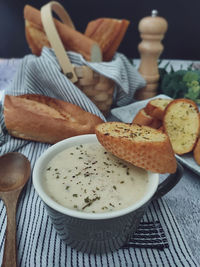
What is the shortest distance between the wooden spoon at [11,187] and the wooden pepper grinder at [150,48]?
0.96 meters

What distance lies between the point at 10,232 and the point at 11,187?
0.71 feet

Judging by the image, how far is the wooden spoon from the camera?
0.74 m

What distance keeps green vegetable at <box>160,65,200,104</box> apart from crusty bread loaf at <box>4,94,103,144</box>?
0.56 meters

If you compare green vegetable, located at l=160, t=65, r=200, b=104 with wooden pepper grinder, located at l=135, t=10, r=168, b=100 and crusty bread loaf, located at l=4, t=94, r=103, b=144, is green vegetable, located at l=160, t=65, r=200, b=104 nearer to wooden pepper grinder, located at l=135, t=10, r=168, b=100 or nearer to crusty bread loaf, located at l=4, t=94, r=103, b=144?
wooden pepper grinder, located at l=135, t=10, r=168, b=100

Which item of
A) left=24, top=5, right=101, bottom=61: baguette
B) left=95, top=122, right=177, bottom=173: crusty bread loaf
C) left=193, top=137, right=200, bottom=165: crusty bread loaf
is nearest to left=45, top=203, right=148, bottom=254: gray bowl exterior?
left=95, top=122, right=177, bottom=173: crusty bread loaf

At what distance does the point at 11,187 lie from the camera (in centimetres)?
98

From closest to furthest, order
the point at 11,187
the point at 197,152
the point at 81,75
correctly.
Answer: the point at 11,187 → the point at 197,152 → the point at 81,75

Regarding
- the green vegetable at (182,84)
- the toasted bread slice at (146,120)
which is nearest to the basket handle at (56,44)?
the toasted bread slice at (146,120)

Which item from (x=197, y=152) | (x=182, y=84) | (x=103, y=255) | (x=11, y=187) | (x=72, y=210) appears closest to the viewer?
(x=72, y=210)

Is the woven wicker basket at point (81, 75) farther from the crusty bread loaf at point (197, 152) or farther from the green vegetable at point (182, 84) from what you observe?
the crusty bread loaf at point (197, 152)

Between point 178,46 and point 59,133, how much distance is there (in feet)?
7.07

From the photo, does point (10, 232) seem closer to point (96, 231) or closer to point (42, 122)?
point (96, 231)

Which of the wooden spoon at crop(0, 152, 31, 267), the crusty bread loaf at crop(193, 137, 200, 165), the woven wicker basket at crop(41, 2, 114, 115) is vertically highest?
the woven wicker basket at crop(41, 2, 114, 115)

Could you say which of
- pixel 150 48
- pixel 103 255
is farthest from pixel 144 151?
pixel 150 48
